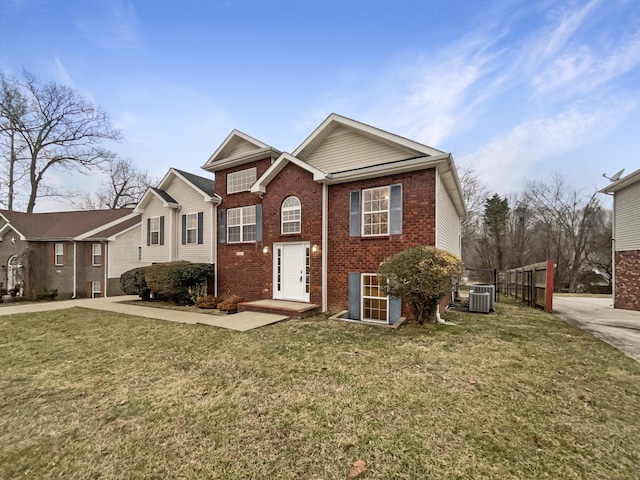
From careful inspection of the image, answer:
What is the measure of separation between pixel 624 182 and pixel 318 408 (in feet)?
51.2

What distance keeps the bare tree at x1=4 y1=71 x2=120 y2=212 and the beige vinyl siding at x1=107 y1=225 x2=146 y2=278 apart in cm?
1367

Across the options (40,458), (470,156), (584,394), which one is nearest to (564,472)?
(584,394)

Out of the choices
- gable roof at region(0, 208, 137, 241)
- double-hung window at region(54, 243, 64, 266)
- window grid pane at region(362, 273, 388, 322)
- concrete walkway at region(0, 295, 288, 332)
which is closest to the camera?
concrete walkway at region(0, 295, 288, 332)

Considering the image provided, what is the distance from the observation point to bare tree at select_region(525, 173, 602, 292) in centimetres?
2850

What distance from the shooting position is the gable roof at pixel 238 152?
11.6 metres

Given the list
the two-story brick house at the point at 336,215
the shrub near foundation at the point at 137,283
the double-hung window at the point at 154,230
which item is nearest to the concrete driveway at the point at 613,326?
the two-story brick house at the point at 336,215

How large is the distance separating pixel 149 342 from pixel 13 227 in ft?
74.3

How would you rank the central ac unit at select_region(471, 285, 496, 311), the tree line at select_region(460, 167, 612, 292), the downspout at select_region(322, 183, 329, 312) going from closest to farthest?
1. the downspout at select_region(322, 183, 329, 312)
2. the central ac unit at select_region(471, 285, 496, 311)
3. the tree line at select_region(460, 167, 612, 292)

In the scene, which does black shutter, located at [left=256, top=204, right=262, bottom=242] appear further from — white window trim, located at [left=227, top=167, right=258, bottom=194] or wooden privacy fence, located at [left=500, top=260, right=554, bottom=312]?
wooden privacy fence, located at [left=500, top=260, right=554, bottom=312]

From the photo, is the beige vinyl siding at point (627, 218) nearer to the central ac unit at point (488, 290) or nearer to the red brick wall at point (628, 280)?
the red brick wall at point (628, 280)

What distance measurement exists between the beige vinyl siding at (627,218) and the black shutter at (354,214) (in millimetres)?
11766

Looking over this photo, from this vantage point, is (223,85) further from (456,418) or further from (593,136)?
(593,136)

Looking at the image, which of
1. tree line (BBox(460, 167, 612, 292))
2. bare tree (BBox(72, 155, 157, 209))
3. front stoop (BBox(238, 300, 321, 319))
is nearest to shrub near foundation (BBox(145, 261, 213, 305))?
front stoop (BBox(238, 300, 321, 319))

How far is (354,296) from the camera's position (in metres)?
8.92
